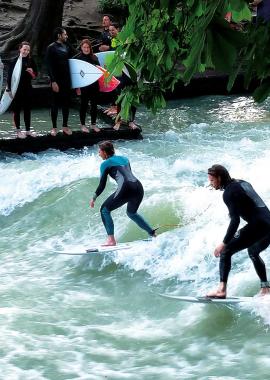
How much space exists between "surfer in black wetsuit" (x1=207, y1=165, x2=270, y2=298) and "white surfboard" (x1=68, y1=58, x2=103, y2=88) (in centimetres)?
571

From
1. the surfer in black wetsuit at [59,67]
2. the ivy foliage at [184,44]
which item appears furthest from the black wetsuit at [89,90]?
the ivy foliage at [184,44]

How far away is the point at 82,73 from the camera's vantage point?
11.6 m

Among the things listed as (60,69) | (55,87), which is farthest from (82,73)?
(55,87)

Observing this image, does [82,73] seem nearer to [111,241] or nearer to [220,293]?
[111,241]

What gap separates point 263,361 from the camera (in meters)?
5.89

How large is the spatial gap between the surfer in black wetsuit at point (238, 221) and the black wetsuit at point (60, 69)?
5.66m

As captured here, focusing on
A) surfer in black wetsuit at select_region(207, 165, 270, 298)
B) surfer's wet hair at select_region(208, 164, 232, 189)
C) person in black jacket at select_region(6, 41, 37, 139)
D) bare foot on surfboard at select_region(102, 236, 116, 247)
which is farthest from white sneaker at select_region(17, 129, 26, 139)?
surfer's wet hair at select_region(208, 164, 232, 189)

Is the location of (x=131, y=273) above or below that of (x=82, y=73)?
below

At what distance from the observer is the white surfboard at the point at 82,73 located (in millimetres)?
11484

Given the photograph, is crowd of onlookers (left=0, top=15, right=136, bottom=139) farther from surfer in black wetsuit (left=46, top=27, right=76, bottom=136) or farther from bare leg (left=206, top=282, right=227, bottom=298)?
bare leg (left=206, top=282, right=227, bottom=298)

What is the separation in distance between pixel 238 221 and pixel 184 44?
2849 mm

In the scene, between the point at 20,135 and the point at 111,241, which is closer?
the point at 111,241

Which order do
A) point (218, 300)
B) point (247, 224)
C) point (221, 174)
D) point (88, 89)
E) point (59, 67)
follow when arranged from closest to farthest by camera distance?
point (221, 174) < point (247, 224) < point (218, 300) < point (59, 67) < point (88, 89)

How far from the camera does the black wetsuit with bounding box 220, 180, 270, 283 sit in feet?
20.1
